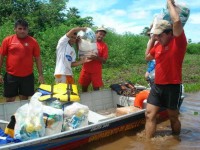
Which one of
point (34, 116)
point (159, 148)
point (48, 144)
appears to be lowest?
point (159, 148)

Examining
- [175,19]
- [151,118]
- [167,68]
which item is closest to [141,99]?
[151,118]

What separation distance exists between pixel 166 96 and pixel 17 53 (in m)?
2.62

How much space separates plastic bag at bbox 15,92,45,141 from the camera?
416 centimetres

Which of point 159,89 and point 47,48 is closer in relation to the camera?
point 159,89

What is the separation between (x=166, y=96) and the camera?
16.9 feet

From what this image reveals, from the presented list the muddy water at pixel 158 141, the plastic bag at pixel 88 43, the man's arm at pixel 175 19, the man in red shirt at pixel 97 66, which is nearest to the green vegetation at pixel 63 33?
the man in red shirt at pixel 97 66

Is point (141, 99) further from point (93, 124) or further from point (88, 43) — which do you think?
point (93, 124)

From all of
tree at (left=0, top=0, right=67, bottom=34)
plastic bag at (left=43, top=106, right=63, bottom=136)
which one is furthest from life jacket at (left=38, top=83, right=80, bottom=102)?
tree at (left=0, top=0, right=67, bottom=34)

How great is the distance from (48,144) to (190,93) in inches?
269

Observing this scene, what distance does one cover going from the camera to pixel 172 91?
5.10m

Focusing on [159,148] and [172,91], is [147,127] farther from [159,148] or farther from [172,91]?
[172,91]

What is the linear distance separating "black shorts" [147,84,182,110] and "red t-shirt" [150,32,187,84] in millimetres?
111

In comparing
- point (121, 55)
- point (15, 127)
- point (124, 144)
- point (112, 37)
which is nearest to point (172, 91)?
point (124, 144)

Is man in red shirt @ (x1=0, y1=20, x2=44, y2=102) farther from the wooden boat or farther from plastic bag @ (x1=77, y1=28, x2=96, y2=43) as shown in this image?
plastic bag @ (x1=77, y1=28, x2=96, y2=43)
